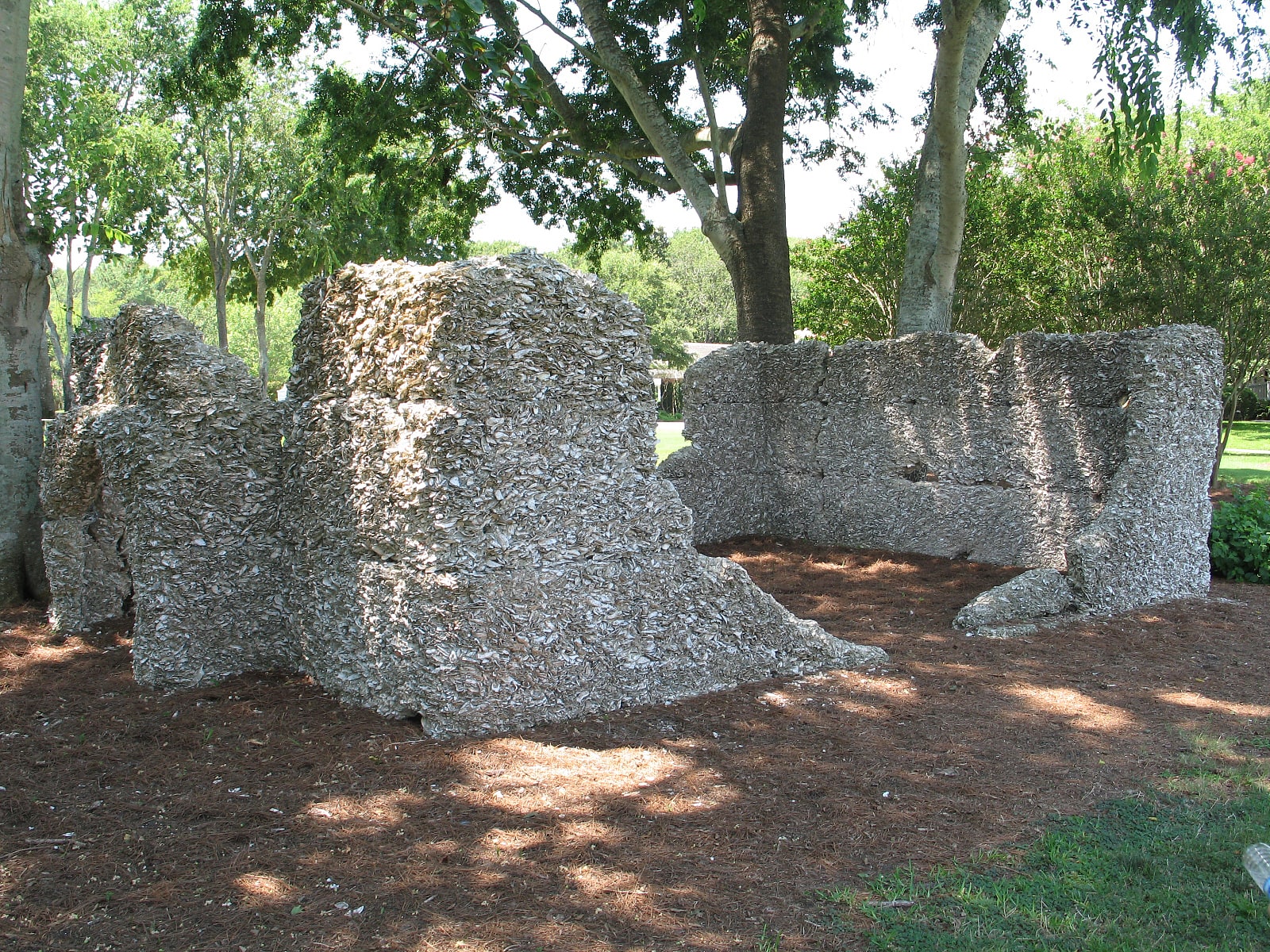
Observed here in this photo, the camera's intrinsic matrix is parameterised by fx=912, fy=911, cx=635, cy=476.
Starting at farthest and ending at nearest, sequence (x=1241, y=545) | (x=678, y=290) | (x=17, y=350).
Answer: (x=678, y=290), (x=1241, y=545), (x=17, y=350)

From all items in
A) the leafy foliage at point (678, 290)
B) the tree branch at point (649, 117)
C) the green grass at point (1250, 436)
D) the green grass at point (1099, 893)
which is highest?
the leafy foliage at point (678, 290)

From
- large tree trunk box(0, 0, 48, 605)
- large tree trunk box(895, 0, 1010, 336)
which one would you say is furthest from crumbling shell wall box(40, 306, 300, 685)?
large tree trunk box(895, 0, 1010, 336)

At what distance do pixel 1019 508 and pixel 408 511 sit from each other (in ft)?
19.4

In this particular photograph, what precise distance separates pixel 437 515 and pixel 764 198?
8.10 metres

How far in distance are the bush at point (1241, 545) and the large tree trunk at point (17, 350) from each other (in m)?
9.91

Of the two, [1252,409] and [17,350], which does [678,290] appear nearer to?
[1252,409]

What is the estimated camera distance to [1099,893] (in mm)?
3064

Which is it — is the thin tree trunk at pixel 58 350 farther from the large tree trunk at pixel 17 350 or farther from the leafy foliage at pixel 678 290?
the leafy foliage at pixel 678 290

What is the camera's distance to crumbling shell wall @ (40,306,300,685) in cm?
482

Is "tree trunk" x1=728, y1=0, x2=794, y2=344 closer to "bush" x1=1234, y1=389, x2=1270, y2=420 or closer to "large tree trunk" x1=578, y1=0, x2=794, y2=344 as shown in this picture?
"large tree trunk" x1=578, y1=0, x2=794, y2=344

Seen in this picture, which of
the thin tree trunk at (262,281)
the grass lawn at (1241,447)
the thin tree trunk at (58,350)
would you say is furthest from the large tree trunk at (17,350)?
the thin tree trunk at (262,281)

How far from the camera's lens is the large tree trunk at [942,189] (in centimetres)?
1000

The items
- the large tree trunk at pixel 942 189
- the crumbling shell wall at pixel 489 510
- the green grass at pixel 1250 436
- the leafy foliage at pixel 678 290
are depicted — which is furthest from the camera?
the leafy foliage at pixel 678 290

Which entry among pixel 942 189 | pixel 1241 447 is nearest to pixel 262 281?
pixel 942 189
